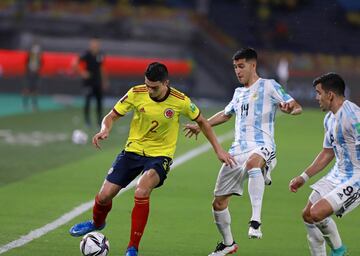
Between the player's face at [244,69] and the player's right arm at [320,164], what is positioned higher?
the player's face at [244,69]

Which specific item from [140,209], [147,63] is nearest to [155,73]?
[140,209]

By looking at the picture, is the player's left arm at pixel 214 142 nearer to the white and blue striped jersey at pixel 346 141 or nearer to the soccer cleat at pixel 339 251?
the white and blue striped jersey at pixel 346 141

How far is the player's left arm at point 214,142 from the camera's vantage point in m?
10.4

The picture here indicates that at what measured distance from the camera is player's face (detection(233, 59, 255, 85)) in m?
11.2

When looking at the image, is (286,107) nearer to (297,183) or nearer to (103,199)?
(297,183)

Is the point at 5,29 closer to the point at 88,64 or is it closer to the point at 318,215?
the point at 88,64

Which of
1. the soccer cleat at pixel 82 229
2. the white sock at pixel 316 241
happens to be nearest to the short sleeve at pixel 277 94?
the white sock at pixel 316 241

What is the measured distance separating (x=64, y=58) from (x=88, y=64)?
1472 centimetres

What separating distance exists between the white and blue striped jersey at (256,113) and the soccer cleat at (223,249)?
110 centimetres

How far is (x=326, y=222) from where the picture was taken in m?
9.50

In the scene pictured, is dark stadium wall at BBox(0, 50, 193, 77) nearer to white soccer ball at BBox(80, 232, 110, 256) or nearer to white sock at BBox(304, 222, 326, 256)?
white soccer ball at BBox(80, 232, 110, 256)

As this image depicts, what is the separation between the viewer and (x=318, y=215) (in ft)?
30.6

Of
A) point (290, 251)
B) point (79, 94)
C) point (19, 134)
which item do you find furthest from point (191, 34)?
point (290, 251)

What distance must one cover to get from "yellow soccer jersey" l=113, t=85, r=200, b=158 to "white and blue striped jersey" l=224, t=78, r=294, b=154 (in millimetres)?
918
